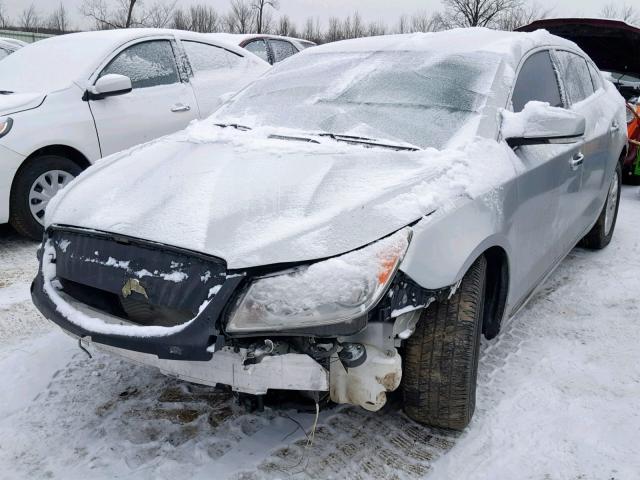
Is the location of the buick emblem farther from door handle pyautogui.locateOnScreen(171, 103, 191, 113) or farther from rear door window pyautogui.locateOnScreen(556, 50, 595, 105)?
door handle pyautogui.locateOnScreen(171, 103, 191, 113)

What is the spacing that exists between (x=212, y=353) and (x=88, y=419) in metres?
0.93

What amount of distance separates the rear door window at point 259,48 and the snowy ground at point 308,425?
547cm

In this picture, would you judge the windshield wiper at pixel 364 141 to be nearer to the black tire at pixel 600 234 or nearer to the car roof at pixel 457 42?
the car roof at pixel 457 42

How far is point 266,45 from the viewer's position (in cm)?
810

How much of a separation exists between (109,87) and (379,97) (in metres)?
2.61

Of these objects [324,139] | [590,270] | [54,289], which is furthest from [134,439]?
[590,270]

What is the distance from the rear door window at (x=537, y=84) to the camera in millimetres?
2863

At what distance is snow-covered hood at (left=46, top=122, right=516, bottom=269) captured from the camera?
1893 millimetres

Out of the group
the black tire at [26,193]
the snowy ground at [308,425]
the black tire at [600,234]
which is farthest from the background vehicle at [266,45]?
the snowy ground at [308,425]

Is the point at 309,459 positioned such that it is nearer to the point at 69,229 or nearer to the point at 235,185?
the point at 235,185

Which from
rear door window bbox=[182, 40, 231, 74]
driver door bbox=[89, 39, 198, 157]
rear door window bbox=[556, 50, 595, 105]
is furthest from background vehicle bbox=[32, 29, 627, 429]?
rear door window bbox=[182, 40, 231, 74]

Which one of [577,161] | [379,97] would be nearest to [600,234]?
[577,161]

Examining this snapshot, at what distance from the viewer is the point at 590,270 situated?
4.22 metres

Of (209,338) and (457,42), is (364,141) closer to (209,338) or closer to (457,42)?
(457,42)
